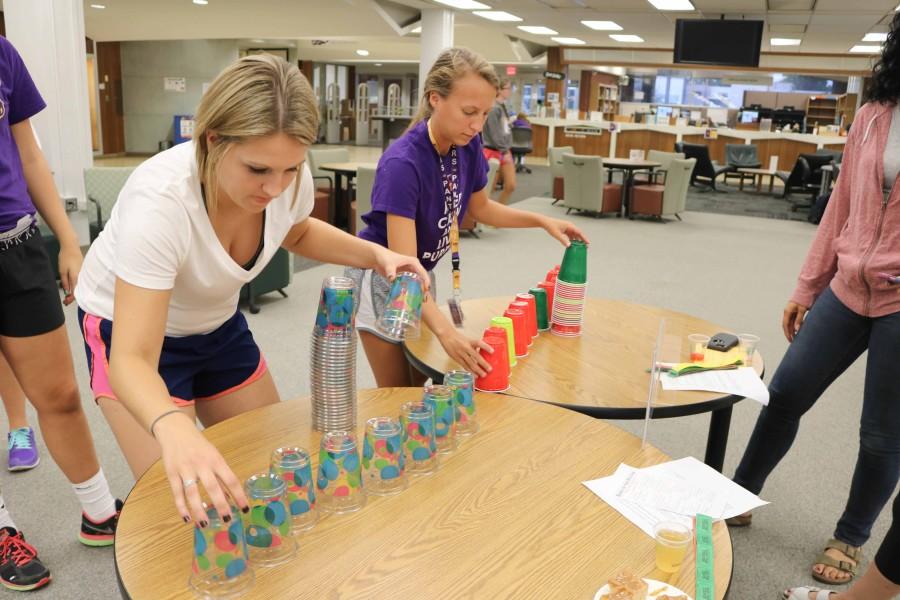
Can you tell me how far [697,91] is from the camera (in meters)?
21.6

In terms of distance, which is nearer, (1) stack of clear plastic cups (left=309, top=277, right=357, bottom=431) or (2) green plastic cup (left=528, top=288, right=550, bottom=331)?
(1) stack of clear plastic cups (left=309, top=277, right=357, bottom=431)

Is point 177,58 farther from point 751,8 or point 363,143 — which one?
point 751,8

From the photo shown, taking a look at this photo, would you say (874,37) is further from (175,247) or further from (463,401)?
(175,247)

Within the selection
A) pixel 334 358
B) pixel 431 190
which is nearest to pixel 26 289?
pixel 334 358

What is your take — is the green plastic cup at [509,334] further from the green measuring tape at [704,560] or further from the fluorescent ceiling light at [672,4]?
the fluorescent ceiling light at [672,4]

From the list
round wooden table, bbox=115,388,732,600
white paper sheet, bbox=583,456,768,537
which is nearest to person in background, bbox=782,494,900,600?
white paper sheet, bbox=583,456,768,537

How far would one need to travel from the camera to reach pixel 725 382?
6.04 ft

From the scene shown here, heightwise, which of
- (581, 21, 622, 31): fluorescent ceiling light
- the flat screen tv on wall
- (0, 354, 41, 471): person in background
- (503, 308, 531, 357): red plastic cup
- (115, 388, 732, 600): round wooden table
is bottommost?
(0, 354, 41, 471): person in background

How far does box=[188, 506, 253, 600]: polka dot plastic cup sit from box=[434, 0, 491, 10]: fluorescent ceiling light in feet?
36.1

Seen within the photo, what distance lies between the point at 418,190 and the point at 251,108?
84 cm

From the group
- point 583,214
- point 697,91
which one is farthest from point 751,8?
point 697,91

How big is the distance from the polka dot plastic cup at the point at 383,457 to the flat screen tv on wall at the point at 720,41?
39.0ft

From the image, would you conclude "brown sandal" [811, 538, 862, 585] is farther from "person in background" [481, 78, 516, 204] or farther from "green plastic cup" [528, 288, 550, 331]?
"person in background" [481, 78, 516, 204]

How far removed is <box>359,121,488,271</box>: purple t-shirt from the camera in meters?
2.01
